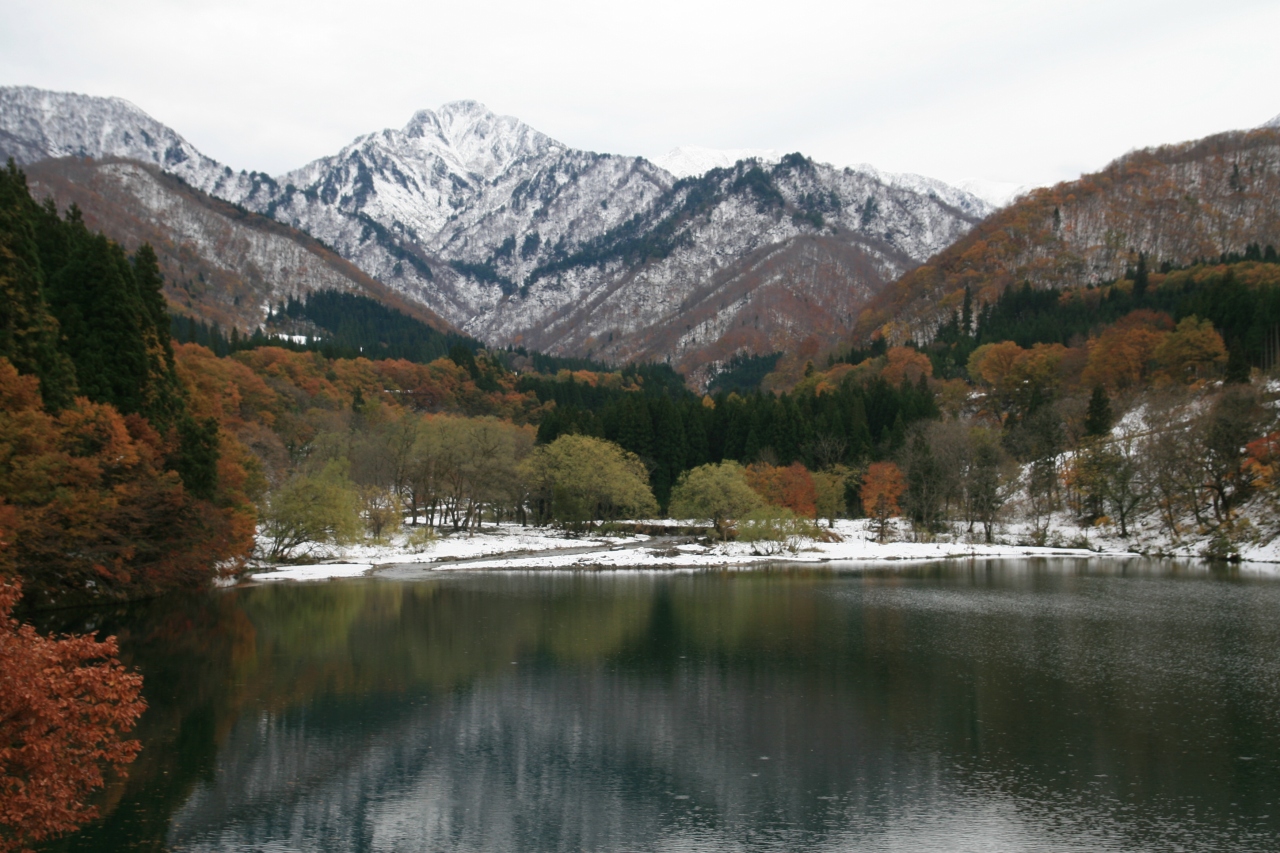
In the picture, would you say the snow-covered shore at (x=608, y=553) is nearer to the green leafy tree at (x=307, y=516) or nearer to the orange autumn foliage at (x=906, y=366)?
the green leafy tree at (x=307, y=516)

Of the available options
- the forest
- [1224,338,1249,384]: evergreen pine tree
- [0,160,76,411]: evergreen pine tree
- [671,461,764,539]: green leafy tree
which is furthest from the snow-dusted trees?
[1224,338,1249,384]: evergreen pine tree

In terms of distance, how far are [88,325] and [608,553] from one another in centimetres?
4237

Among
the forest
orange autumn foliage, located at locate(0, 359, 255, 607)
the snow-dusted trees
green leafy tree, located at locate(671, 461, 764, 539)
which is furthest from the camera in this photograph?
the snow-dusted trees

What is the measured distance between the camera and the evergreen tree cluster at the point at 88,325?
136 ft

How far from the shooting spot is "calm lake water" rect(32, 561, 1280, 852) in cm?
1761

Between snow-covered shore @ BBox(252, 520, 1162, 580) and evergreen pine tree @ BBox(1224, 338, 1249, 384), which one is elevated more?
evergreen pine tree @ BBox(1224, 338, 1249, 384)

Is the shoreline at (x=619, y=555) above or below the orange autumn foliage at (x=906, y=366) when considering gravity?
below

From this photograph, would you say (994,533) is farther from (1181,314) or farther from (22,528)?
(22,528)

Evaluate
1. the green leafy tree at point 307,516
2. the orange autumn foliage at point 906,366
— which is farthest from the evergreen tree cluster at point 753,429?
the green leafy tree at point 307,516

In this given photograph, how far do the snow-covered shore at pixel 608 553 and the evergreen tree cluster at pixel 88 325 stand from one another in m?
12.6

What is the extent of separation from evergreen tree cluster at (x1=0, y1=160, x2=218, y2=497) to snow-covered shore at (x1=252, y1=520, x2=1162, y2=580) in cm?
1260

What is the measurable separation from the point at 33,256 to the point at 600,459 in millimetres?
59303

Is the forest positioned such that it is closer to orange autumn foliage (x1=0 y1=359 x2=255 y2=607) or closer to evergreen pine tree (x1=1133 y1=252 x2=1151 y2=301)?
orange autumn foliage (x1=0 y1=359 x2=255 y2=607)

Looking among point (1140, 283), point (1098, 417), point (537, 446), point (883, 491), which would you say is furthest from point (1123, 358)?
point (537, 446)
